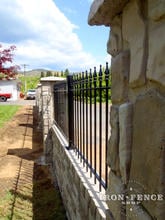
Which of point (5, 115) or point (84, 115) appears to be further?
point (5, 115)

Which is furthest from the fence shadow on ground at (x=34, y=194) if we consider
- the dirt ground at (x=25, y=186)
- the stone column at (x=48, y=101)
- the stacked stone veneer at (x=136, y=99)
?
the stacked stone veneer at (x=136, y=99)

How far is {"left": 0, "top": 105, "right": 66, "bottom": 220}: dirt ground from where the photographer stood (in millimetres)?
4198

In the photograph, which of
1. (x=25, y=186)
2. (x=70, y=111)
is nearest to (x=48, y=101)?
(x=25, y=186)

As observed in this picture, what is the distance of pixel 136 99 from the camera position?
1.30 m

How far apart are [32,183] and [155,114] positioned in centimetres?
467

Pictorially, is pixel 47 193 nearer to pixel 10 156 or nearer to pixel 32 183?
pixel 32 183

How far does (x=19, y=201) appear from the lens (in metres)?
4.48

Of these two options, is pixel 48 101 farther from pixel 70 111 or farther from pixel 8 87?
pixel 8 87

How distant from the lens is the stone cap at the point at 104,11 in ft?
4.56

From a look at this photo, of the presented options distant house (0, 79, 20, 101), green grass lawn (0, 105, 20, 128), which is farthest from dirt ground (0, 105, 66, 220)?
distant house (0, 79, 20, 101)

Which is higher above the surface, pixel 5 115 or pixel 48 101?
pixel 48 101

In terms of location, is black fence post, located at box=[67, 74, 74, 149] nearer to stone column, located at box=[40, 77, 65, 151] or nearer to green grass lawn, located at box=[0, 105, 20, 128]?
stone column, located at box=[40, 77, 65, 151]

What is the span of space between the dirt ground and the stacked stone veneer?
281 centimetres

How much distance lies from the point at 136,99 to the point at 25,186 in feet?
14.3
